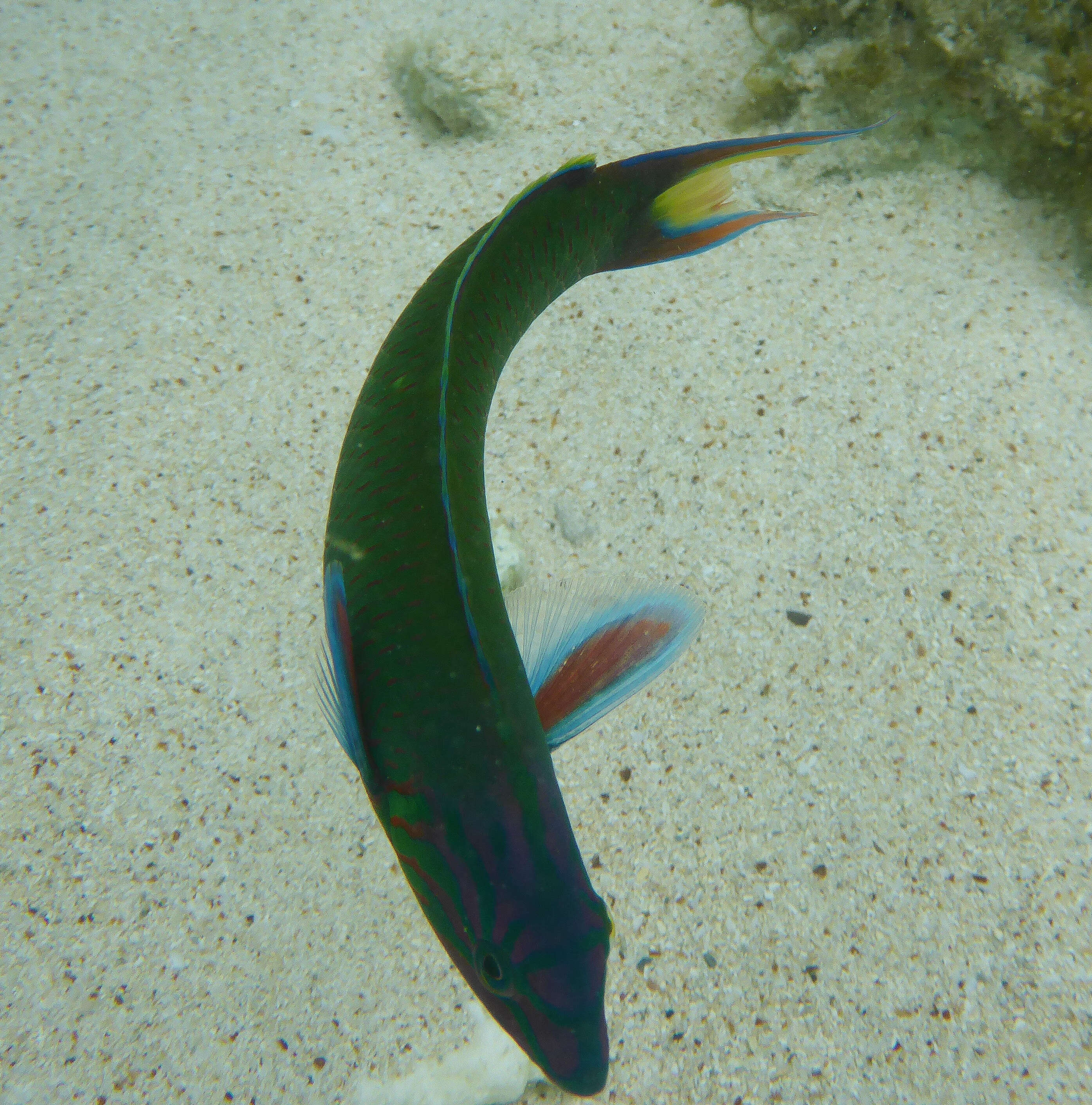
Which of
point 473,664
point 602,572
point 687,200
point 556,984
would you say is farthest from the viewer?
point 602,572

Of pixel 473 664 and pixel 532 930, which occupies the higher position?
pixel 473 664

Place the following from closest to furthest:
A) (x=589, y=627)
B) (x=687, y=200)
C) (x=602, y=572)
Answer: (x=589, y=627)
(x=687, y=200)
(x=602, y=572)

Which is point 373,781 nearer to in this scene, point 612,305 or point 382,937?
point 382,937

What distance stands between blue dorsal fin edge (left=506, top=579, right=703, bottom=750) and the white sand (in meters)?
0.67

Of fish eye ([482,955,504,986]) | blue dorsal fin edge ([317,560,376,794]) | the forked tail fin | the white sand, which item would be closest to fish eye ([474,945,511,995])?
fish eye ([482,955,504,986])

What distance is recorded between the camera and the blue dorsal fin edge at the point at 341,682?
1329 millimetres

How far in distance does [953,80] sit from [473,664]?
134 inches

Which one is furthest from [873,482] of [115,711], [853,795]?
[115,711]

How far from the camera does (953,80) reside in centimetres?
294

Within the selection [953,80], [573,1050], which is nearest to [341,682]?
[573,1050]

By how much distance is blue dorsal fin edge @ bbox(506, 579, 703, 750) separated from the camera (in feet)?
4.85

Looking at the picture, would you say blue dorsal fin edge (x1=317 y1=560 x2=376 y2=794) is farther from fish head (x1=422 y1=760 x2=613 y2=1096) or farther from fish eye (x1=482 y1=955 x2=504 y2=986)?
fish eye (x1=482 y1=955 x2=504 y2=986)

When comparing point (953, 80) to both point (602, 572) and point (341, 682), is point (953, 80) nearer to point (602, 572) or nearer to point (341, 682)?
point (602, 572)

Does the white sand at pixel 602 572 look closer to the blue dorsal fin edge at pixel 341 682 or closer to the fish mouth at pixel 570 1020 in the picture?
the fish mouth at pixel 570 1020
